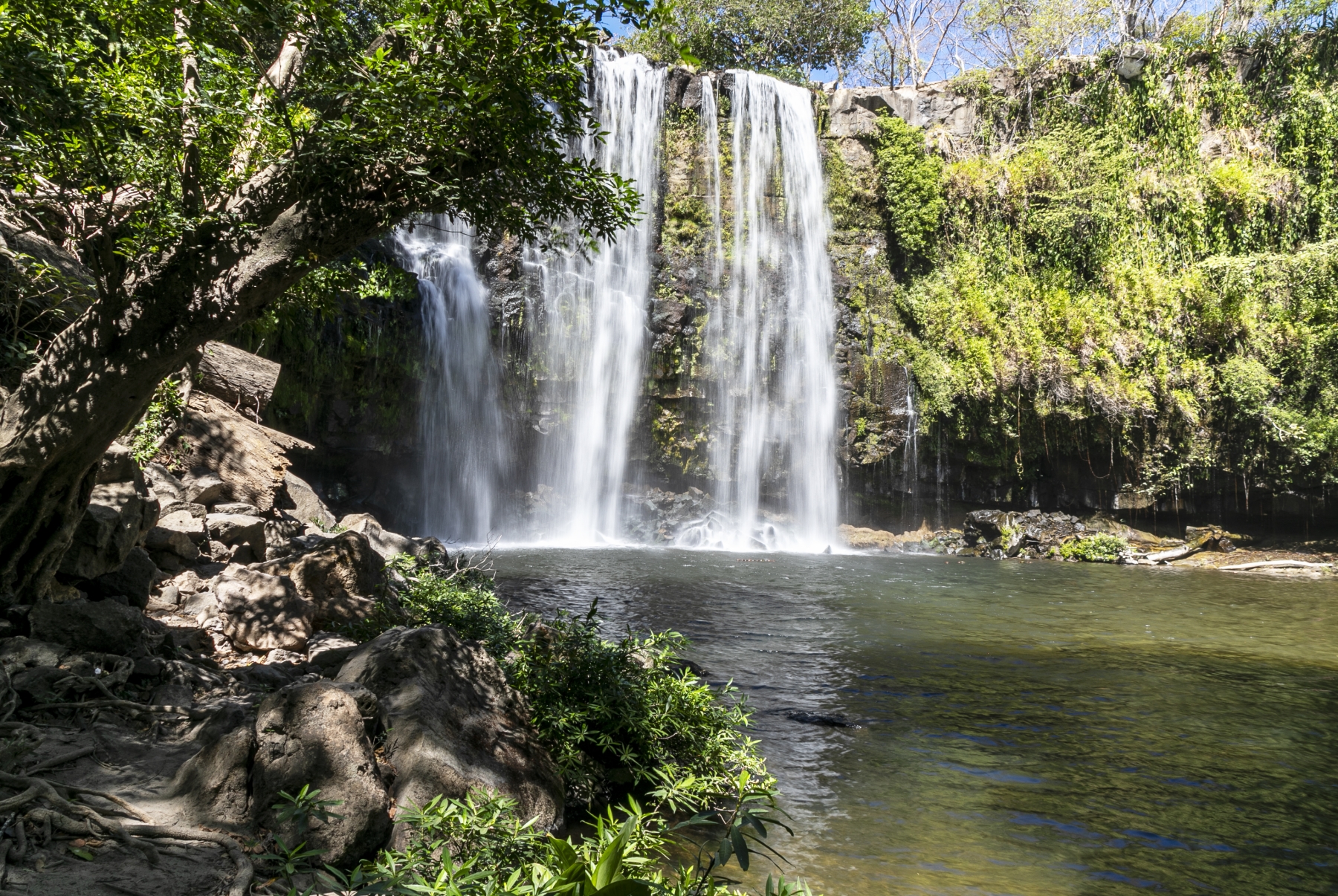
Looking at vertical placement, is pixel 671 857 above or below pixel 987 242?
below

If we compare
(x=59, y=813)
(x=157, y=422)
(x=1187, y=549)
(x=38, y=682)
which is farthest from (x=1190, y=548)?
(x=59, y=813)

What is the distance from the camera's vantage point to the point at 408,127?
4859 millimetres

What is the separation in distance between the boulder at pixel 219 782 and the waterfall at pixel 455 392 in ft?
63.6

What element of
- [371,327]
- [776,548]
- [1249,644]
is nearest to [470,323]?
[371,327]

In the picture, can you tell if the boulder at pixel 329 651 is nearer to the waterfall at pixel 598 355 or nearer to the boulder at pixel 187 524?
the boulder at pixel 187 524

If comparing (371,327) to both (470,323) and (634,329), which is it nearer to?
(470,323)

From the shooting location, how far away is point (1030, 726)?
7641mm

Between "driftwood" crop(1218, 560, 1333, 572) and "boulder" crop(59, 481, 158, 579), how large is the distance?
23.4 m

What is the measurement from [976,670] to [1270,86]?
92.2ft

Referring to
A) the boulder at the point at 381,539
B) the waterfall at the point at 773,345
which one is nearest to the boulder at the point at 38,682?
the boulder at the point at 381,539

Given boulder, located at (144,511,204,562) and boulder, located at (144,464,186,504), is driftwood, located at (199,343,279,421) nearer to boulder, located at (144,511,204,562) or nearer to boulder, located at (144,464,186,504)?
boulder, located at (144,464,186,504)

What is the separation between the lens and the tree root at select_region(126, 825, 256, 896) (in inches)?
124

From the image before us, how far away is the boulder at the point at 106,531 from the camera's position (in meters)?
5.67

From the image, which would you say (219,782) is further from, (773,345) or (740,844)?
(773,345)
